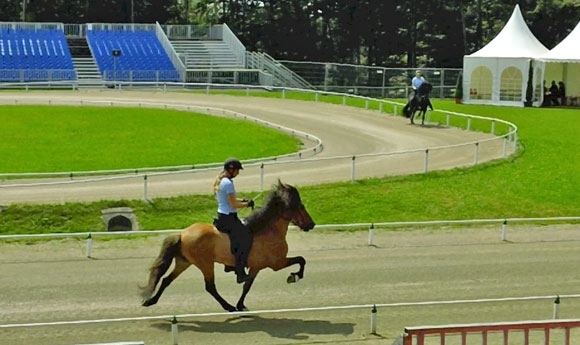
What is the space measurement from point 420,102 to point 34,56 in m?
38.0

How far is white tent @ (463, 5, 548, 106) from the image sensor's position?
54562 mm

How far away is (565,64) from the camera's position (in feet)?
189

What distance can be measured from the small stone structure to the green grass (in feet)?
20.5

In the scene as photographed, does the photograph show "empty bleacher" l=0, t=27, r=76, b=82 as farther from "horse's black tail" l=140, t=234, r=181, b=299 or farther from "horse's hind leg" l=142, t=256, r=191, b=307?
"horse's black tail" l=140, t=234, r=181, b=299

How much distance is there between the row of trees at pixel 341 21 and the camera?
82.4 meters

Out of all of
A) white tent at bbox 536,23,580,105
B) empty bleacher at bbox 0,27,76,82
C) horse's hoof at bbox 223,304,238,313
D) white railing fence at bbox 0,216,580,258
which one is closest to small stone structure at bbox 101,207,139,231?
white railing fence at bbox 0,216,580,258

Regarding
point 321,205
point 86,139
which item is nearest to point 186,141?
point 86,139

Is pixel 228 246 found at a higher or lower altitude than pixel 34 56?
lower

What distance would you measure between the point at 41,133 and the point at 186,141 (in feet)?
21.1

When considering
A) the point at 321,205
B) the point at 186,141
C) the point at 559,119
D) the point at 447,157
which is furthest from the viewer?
the point at 559,119

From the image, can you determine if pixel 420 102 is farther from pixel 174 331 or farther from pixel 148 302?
pixel 174 331

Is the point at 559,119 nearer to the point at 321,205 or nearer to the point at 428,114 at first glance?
the point at 428,114

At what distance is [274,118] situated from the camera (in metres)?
44.6

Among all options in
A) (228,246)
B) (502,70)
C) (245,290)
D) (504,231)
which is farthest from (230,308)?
(502,70)
